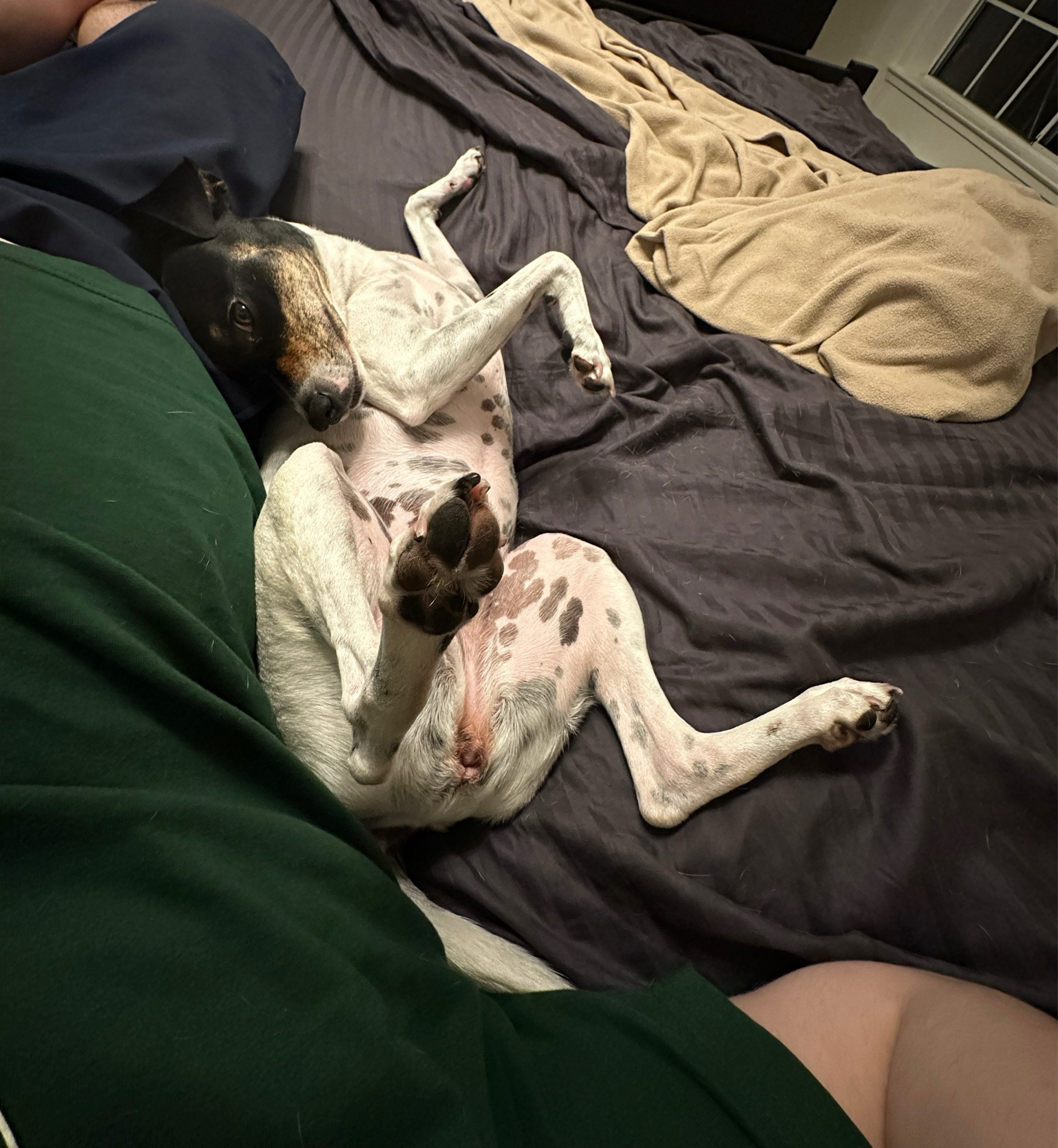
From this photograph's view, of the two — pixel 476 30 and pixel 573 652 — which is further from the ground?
pixel 476 30

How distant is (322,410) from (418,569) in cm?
74

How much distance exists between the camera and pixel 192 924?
0.65 m

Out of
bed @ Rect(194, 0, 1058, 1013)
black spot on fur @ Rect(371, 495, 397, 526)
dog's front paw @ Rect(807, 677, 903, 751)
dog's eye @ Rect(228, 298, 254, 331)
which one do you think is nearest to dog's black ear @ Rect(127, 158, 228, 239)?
dog's eye @ Rect(228, 298, 254, 331)

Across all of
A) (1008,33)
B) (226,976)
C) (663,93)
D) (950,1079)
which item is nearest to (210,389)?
(226,976)

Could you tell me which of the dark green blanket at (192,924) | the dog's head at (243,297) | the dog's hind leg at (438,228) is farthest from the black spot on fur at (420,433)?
the dark green blanket at (192,924)

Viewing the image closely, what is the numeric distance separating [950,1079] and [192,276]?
1.91 meters

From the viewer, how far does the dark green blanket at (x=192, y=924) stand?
0.58 meters

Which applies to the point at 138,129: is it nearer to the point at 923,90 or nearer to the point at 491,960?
the point at 491,960

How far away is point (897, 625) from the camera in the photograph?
118 centimetres

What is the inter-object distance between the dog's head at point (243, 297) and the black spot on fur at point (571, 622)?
688 mm

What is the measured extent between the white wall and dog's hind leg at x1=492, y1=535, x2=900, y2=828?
3.75 meters

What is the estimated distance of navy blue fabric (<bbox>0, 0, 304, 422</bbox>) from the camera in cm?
125

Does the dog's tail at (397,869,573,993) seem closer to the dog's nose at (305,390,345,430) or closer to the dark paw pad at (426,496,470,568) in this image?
the dark paw pad at (426,496,470,568)

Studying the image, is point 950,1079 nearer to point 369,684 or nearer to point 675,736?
point 675,736
